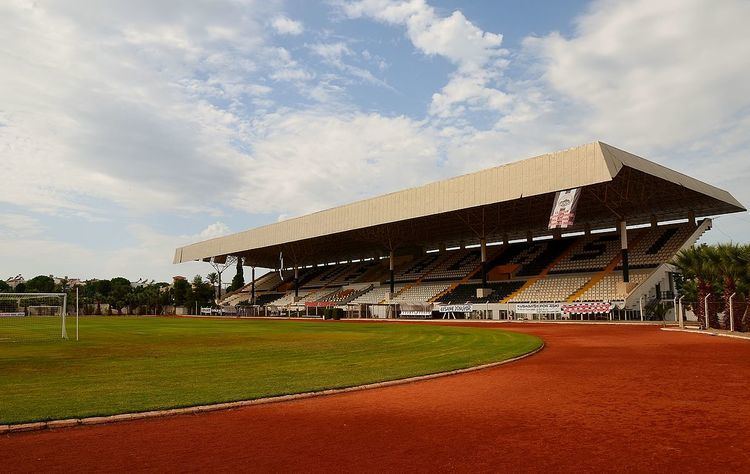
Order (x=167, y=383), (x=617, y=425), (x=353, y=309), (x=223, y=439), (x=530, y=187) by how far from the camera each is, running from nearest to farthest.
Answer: (x=223, y=439) → (x=617, y=425) → (x=167, y=383) → (x=530, y=187) → (x=353, y=309)

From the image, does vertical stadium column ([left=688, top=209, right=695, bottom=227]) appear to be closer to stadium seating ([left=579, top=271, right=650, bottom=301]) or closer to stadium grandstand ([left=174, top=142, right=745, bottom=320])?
stadium grandstand ([left=174, top=142, right=745, bottom=320])

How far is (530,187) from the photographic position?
39.3 m

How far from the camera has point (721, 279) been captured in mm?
27906

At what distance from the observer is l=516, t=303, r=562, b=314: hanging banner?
42847 millimetres

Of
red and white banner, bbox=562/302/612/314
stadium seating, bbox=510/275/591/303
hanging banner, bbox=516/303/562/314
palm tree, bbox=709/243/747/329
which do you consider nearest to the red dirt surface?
palm tree, bbox=709/243/747/329

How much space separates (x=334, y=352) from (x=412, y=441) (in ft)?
39.2

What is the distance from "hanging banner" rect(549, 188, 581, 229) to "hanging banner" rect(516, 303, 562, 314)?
28.4 feet

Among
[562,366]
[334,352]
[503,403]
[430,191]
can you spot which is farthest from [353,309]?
[503,403]

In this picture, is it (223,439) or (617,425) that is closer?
(223,439)

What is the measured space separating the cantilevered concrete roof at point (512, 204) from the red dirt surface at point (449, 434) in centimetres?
2691

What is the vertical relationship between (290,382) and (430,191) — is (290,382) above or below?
below

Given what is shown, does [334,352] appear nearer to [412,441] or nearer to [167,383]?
[167,383]

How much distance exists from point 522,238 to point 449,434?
6174 centimetres

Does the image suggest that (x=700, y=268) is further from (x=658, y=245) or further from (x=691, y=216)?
(x=691, y=216)
